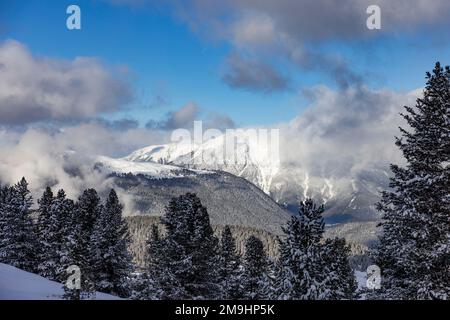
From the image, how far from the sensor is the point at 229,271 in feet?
139

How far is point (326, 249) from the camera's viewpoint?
22.3 meters

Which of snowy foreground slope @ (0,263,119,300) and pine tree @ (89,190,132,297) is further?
pine tree @ (89,190,132,297)

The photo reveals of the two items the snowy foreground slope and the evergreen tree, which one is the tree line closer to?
the evergreen tree

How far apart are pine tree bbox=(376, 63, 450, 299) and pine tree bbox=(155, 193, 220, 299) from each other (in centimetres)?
1405

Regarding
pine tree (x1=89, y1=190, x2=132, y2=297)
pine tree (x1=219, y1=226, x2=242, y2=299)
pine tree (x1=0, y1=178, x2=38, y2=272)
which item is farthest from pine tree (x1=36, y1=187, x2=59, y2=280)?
pine tree (x1=219, y1=226, x2=242, y2=299)

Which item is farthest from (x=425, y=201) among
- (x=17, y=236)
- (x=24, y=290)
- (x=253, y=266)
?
(x=17, y=236)

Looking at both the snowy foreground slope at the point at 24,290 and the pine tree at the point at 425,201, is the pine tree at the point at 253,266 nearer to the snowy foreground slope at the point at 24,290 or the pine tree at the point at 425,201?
the snowy foreground slope at the point at 24,290

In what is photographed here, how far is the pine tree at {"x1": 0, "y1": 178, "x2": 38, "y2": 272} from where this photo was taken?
42531 mm

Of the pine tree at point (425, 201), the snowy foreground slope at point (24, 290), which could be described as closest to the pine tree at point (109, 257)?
the snowy foreground slope at point (24, 290)

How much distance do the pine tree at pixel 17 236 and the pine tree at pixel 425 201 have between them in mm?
36443

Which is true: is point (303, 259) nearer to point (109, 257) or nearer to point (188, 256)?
point (188, 256)

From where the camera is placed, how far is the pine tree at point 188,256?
29.5 meters
